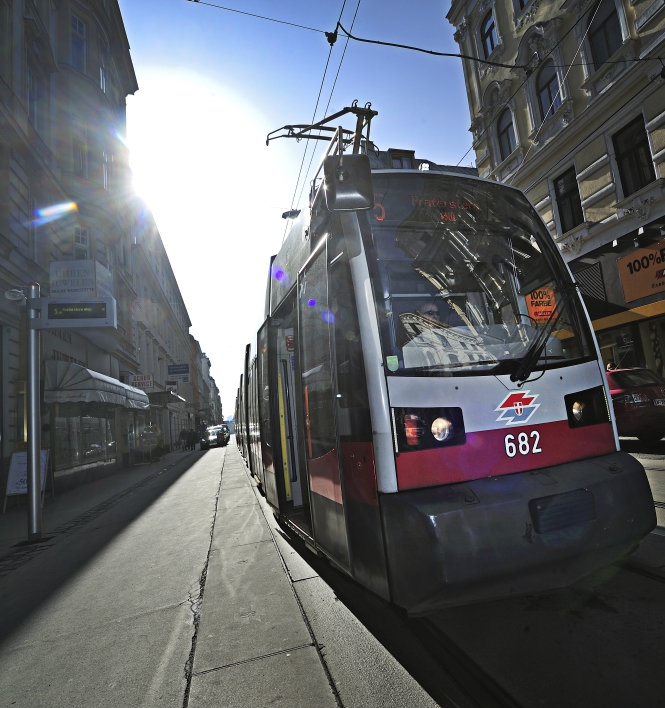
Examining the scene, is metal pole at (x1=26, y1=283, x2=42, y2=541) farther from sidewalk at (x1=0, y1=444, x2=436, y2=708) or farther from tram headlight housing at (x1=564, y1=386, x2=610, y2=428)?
tram headlight housing at (x1=564, y1=386, x2=610, y2=428)

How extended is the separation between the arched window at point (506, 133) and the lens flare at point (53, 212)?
49.1ft

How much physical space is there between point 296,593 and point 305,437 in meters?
1.21

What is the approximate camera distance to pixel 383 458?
8.80 feet

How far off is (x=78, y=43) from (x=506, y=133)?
54.2 feet

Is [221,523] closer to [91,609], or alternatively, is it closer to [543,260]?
[91,609]

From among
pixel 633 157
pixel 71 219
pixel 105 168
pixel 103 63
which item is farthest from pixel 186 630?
pixel 103 63

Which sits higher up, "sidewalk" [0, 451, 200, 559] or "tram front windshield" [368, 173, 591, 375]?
"tram front windshield" [368, 173, 591, 375]

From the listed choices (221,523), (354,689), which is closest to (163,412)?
(221,523)

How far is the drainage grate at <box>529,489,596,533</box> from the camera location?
255 centimetres

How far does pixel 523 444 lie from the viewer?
284 cm

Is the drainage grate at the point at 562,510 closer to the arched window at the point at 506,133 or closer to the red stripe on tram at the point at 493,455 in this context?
the red stripe on tram at the point at 493,455

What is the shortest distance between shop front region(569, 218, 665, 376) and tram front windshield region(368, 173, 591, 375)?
950 cm

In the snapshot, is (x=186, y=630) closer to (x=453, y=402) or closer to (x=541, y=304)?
(x=453, y=402)

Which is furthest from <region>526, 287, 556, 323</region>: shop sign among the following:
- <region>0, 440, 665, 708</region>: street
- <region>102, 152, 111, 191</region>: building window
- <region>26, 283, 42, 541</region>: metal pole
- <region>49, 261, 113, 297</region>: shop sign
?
<region>102, 152, 111, 191</region>: building window
